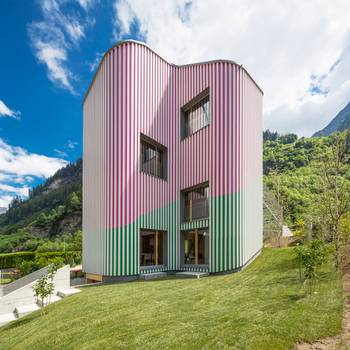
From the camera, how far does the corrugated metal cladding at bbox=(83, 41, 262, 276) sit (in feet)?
40.2

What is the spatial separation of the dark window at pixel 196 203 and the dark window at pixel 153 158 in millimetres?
1763

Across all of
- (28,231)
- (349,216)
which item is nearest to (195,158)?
(349,216)

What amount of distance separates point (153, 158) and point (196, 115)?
3.25m

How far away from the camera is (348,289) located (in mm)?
7090

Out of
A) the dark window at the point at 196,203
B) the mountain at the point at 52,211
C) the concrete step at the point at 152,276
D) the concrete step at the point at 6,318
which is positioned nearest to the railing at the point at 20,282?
the concrete step at the point at 6,318

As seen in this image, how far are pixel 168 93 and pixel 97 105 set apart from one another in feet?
12.8

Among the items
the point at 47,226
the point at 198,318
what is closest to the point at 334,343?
the point at 198,318

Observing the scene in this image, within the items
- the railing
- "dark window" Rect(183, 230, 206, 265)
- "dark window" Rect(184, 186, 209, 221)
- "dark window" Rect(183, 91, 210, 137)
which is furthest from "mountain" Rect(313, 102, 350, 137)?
the railing

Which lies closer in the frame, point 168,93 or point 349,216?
point 349,216

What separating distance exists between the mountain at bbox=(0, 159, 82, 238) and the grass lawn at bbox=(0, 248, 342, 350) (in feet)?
→ 204

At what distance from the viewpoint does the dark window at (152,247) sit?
13320 mm

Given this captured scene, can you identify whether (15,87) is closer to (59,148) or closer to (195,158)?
(195,158)

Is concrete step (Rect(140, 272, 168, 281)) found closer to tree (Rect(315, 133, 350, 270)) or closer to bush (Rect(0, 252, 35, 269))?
tree (Rect(315, 133, 350, 270))

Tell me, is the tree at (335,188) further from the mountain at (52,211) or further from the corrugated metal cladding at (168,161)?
the mountain at (52,211)
